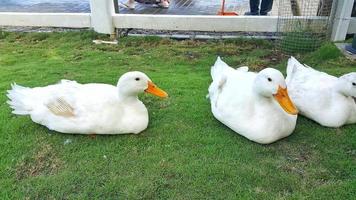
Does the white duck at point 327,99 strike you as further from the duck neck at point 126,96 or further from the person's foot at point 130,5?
the person's foot at point 130,5

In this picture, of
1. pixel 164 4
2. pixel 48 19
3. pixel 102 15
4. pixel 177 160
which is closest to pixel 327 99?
pixel 177 160

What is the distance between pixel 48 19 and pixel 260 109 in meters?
5.26

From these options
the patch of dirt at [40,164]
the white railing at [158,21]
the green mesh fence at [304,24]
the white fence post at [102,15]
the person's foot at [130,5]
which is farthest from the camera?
the person's foot at [130,5]

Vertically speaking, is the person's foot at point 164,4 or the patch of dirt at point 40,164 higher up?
the patch of dirt at point 40,164

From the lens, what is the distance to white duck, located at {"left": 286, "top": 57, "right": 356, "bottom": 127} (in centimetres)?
388

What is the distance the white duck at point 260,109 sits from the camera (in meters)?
3.51

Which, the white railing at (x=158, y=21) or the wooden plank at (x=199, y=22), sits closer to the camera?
the white railing at (x=158, y=21)

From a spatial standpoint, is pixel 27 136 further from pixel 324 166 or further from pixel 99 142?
pixel 324 166

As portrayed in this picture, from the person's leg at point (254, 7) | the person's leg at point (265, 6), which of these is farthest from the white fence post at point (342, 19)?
the person's leg at point (254, 7)

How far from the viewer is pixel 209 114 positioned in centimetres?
433

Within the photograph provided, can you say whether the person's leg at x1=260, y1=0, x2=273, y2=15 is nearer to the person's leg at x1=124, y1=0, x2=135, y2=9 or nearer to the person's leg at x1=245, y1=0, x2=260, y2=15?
the person's leg at x1=245, y1=0, x2=260, y2=15

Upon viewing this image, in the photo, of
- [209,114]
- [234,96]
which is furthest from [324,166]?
[209,114]

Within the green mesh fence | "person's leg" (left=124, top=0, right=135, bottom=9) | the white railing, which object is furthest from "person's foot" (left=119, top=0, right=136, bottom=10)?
the green mesh fence

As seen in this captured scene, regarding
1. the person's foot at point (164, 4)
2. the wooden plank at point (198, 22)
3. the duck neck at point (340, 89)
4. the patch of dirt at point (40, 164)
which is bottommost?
the person's foot at point (164, 4)
